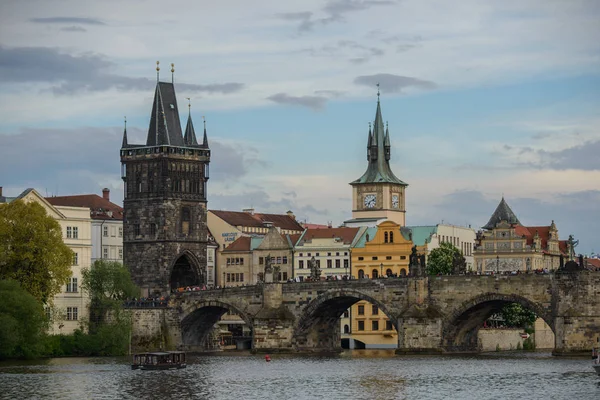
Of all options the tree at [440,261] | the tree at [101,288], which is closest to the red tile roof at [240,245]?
the tree at [440,261]

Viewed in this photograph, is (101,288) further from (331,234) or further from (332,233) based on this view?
(332,233)

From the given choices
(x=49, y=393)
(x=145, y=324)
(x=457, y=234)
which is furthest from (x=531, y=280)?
(x=457, y=234)

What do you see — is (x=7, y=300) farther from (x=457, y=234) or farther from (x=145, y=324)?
(x=457, y=234)

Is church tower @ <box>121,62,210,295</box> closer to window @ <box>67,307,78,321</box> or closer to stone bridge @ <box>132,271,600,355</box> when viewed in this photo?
stone bridge @ <box>132,271,600,355</box>

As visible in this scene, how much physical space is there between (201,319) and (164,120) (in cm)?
2104

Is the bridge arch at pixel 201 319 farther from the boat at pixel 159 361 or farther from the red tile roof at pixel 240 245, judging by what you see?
the red tile roof at pixel 240 245

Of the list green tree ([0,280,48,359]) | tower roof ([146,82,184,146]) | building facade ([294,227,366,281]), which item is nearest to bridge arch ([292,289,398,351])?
green tree ([0,280,48,359])

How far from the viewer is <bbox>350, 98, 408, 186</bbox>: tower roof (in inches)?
7761

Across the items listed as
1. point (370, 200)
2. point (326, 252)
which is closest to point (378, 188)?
point (370, 200)

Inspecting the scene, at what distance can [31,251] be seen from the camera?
5074 inches

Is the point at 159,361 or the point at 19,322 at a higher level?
the point at 19,322

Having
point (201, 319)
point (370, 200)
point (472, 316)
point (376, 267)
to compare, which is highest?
point (370, 200)

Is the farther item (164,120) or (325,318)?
(164,120)

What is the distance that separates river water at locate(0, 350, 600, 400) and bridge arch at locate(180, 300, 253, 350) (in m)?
12.4
